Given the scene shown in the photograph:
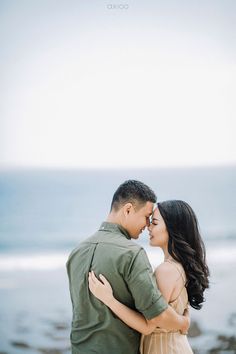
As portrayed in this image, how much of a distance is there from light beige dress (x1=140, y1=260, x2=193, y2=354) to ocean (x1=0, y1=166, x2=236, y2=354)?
2.87 feet

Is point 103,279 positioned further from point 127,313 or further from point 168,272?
point 168,272

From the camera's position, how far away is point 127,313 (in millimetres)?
1681

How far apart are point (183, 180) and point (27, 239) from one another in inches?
34.5

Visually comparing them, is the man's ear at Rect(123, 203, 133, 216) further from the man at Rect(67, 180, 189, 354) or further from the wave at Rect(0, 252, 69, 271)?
the wave at Rect(0, 252, 69, 271)

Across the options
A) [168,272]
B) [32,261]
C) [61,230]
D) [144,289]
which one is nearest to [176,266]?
[168,272]

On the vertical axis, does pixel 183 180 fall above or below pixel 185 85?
below

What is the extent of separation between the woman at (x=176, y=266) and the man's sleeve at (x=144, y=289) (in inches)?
5.0

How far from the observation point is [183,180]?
2.72 metres

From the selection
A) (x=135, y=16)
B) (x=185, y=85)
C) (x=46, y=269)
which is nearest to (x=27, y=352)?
(x=46, y=269)

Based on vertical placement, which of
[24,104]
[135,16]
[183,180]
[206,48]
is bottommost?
[183,180]

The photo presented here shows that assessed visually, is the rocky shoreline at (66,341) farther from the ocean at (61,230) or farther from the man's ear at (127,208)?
the man's ear at (127,208)

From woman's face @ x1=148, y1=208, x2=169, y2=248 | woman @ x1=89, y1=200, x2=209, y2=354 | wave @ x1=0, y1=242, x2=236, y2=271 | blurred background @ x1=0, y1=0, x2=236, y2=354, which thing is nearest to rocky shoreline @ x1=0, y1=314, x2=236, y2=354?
blurred background @ x1=0, y1=0, x2=236, y2=354

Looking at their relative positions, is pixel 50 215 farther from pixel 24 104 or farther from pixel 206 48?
pixel 206 48

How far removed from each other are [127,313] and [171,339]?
0.25 meters
